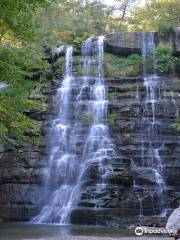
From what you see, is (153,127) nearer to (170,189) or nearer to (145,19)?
(170,189)

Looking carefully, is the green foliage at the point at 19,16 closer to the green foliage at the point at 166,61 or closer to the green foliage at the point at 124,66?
the green foliage at the point at 124,66

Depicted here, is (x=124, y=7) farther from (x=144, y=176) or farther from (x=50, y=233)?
(x=50, y=233)

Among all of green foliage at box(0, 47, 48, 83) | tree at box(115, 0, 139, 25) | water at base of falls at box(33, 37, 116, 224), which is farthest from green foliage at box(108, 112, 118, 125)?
tree at box(115, 0, 139, 25)

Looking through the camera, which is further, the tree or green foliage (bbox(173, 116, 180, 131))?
the tree

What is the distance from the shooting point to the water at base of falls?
22.5 meters

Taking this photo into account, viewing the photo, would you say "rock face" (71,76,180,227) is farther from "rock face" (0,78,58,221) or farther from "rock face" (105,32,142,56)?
"rock face" (105,32,142,56)

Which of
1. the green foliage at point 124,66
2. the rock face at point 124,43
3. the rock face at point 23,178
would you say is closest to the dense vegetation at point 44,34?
the green foliage at point 124,66

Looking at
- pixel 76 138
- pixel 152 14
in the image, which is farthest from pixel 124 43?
pixel 152 14

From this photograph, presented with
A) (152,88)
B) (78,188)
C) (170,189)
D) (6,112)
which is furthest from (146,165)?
(6,112)

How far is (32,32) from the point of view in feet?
52.0

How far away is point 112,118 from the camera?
27109 millimetres

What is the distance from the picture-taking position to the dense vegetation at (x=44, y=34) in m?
15.6

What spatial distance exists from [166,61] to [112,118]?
7382 mm

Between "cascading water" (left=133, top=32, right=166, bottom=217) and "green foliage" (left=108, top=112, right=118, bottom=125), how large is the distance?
63.7 inches
